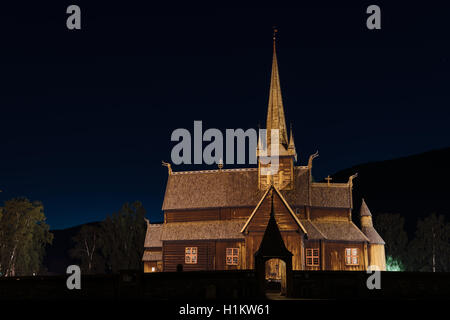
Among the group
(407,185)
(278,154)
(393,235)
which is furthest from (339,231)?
A: (407,185)

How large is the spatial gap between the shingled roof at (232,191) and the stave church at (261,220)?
0.10m

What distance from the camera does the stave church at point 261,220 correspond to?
46031mm

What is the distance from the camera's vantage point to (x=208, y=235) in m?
50.0

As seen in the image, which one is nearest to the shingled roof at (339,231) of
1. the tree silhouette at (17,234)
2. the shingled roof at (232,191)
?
the shingled roof at (232,191)

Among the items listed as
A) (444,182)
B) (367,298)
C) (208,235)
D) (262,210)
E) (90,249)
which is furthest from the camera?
(444,182)

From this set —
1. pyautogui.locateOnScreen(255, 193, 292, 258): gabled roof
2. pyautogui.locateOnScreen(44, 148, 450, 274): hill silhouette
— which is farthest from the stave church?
pyautogui.locateOnScreen(44, 148, 450, 274): hill silhouette

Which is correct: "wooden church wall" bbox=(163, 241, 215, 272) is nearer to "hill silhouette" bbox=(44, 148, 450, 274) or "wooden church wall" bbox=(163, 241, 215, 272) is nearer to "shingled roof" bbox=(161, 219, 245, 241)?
"shingled roof" bbox=(161, 219, 245, 241)

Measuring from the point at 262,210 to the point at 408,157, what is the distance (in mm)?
146377

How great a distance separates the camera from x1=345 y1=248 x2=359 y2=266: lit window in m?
48.0

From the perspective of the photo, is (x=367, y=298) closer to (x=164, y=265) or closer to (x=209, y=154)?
(x=164, y=265)

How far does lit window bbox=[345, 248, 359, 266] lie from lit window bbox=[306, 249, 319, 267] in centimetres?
305

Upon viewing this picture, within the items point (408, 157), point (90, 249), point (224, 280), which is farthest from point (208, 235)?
point (408, 157)

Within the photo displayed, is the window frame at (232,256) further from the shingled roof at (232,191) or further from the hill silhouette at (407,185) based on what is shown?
the hill silhouette at (407,185)

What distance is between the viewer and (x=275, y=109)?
5509 centimetres
